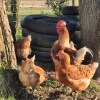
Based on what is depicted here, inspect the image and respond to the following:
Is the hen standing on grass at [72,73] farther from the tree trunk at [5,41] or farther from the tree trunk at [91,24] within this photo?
the tree trunk at [5,41]

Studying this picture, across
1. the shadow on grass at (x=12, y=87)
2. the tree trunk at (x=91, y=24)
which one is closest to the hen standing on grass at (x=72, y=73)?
the shadow on grass at (x=12, y=87)

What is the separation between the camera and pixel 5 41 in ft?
19.9

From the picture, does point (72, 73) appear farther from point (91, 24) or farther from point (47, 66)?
point (47, 66)

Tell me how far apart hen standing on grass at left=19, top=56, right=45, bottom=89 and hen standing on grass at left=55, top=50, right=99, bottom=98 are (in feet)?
1.31

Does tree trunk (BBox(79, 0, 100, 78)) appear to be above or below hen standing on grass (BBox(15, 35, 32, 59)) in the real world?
above

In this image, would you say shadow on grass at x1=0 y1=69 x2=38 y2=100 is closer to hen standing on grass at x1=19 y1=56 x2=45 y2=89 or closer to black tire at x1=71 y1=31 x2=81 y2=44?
hen standing on grass at x1=19 y1=56 x2=45 y2=89

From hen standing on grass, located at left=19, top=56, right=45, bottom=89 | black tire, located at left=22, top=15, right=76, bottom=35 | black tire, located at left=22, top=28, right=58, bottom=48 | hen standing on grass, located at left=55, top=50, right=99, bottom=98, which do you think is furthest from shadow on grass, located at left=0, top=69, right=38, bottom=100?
black tire, located at left=22, top=15, right=76, bottom=35

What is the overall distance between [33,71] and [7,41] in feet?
2.88

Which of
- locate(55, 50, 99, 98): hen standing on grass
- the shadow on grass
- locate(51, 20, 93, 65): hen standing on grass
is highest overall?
locate(51, 20, 93, 65): hen standing on grass

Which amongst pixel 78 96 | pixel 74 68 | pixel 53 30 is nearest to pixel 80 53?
pixel 74 68

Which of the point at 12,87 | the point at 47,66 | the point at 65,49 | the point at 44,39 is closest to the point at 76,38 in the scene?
the point at 44,39

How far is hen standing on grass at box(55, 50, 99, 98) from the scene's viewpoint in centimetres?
538

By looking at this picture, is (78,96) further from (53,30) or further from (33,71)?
(53,30)

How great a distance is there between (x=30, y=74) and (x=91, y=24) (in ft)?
5.25
